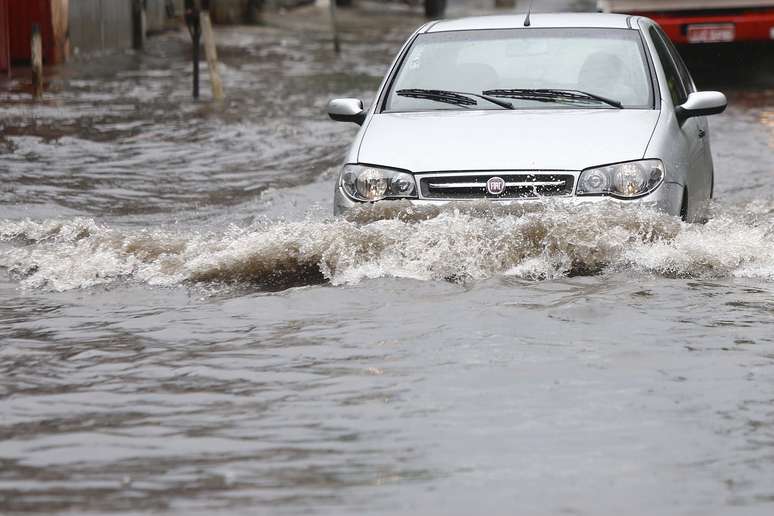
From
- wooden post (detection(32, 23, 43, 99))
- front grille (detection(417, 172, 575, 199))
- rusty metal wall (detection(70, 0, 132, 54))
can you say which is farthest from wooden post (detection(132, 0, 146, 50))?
front grille (detection(417, 172, 575, 199))

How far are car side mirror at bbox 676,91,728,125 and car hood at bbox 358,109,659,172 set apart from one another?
0.87 feet

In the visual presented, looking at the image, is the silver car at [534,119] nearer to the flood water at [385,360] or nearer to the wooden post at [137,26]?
the flood water at [385,360]

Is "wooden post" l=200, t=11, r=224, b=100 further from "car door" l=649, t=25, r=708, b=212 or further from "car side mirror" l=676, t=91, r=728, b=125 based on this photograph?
"car side mirror" l=676, t=91, r=728, b=125

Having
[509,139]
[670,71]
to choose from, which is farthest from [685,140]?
[509,139]

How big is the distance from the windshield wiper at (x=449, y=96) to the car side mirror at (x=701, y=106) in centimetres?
95

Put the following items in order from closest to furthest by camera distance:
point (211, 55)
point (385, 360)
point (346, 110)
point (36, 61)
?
point (385, 360) → point (346, 110) → point (36, 61) → point (211, 55)

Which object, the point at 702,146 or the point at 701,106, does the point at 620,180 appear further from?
the point at 702,146

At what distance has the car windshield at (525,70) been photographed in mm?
8531

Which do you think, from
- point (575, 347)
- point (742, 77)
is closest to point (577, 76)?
point (575, 347)

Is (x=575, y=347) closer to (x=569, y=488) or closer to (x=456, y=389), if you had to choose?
(x=456, y=389)

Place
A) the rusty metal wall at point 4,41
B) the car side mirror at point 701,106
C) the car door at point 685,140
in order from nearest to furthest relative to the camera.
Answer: the car door at point 685,140, the car side mirror at point 701,106, the rusty metal wall at point 4,41

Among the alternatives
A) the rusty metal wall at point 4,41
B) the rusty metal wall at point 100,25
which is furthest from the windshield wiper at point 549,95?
the rusty metal wall at point 100,25

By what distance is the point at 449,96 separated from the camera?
28.3ft

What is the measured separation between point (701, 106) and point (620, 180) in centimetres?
110
